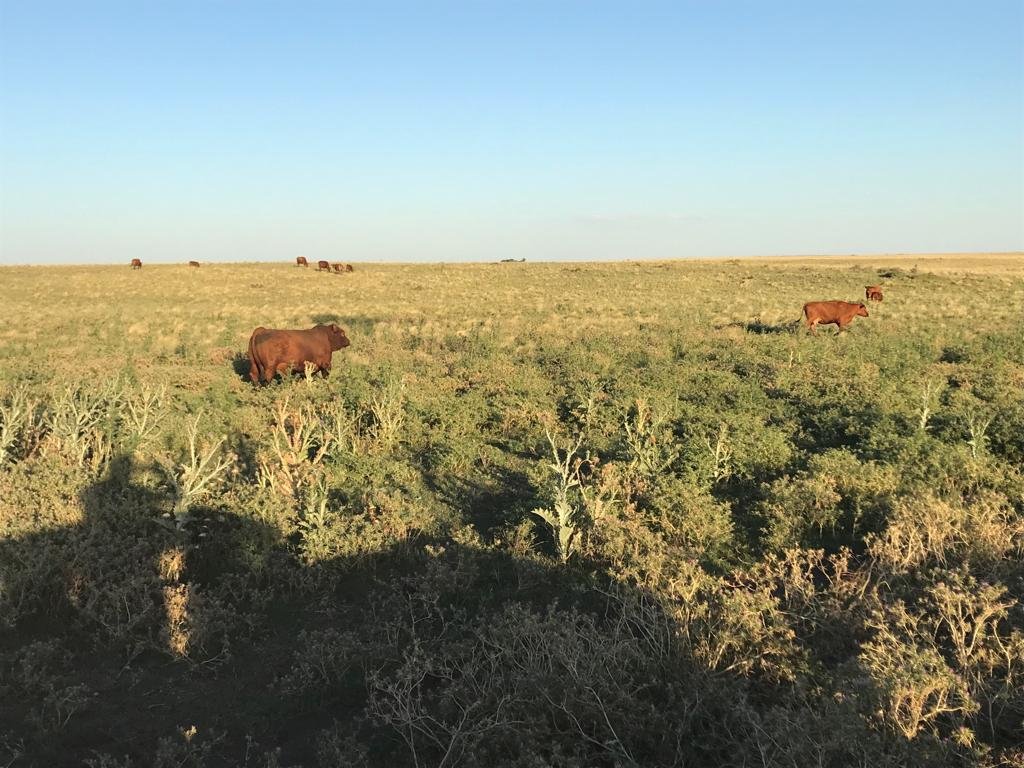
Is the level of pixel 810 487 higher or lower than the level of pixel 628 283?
lower

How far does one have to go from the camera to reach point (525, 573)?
4590 mm

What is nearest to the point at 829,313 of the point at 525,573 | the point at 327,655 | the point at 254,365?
the point at 254,365

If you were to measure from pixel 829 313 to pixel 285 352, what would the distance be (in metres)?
12.8

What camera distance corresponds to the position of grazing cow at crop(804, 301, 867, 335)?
15.6 metres

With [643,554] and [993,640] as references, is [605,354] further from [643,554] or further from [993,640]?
[993,640]

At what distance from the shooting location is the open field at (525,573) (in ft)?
9.90

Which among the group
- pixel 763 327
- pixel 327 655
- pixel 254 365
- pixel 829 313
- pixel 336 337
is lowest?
pixel 327 655

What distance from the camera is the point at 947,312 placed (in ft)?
60.8

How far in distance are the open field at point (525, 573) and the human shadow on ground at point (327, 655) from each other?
20 mm

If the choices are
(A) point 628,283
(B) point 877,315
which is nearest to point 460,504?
(B) point 877,315

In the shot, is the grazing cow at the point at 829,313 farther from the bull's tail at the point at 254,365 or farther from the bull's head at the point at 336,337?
the bull's tail at the point at 254,365

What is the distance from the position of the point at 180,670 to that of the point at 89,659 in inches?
23.9

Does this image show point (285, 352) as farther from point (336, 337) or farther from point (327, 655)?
point (327, 655)

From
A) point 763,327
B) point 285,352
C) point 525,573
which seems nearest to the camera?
point 525,573
